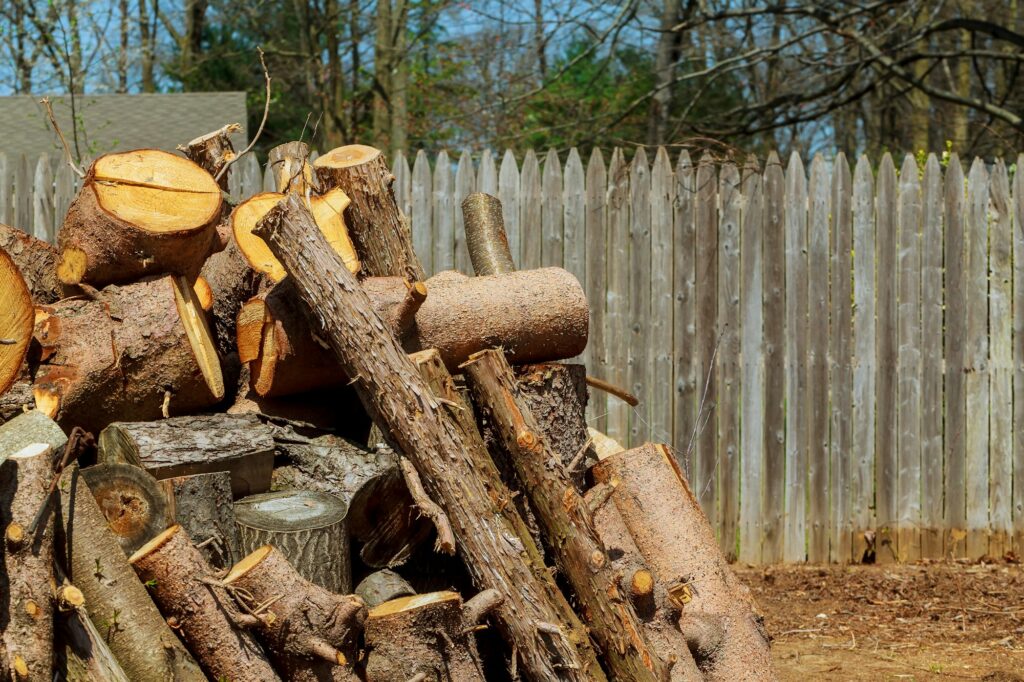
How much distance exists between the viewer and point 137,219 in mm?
3689

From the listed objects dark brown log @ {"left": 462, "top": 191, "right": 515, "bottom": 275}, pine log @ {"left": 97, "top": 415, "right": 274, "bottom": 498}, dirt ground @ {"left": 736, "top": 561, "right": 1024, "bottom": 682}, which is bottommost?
dirt ground @ {"left": 736, "top": 561, "right": 1024, "bottom": 682}

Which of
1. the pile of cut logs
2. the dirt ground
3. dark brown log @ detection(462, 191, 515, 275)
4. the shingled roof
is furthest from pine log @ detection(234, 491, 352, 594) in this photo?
the shingled roof

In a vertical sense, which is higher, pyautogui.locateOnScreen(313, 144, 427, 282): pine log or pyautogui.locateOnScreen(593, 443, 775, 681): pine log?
pyautogui.locateOnScreen(313, 144, 427, 282): pine log

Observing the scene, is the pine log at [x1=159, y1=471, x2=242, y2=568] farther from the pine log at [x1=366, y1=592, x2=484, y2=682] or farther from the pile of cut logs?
the pine log at [x1=366, y1=592, x2=484, y2=682]

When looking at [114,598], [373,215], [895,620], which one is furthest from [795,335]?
[114,598]

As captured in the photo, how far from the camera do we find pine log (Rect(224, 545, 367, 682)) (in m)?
2.98

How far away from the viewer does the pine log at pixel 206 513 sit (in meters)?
3.16

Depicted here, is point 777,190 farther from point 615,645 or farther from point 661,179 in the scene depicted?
point 615,645

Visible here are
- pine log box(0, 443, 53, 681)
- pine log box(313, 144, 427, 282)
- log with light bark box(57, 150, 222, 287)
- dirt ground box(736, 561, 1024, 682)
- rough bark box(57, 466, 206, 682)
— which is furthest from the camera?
dirt ground box(736, 561, 1024, 682)

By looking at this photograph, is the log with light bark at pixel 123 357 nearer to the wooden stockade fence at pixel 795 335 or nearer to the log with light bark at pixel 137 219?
the log with light bark at pixel 137 219

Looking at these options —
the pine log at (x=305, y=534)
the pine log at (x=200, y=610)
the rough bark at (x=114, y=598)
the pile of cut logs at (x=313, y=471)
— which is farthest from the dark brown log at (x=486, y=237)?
the rough bark at (x=114, y=598)

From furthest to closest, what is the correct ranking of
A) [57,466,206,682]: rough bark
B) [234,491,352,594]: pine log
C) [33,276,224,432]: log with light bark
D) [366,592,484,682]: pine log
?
[33,276,224,432]: log with light bark
[234,491,352,594]: pine log
[366,592,484,682]: pine log
[57,466,206,682]: rough bark

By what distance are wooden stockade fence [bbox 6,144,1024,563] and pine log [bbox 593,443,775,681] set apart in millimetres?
1968

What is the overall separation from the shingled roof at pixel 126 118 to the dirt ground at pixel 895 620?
8.28 m
